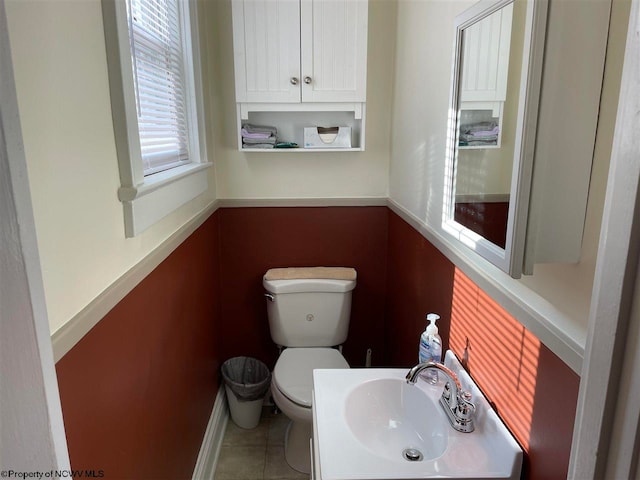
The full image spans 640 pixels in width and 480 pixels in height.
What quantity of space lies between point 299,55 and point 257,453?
1852 millimetres

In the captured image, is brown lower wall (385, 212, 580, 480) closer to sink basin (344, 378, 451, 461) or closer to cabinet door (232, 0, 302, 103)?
sink basin (344, 378, 451, 461)

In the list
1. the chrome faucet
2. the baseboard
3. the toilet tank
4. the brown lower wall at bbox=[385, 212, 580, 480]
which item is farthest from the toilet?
the chrome faucet

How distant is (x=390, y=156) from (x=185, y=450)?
5.24 ft

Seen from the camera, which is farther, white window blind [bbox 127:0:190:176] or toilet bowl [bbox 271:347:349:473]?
toilet bowl [bbox 271:347:349:473]

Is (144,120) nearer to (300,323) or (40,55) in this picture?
(40,55)

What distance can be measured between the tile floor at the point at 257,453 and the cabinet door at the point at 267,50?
1622 mm

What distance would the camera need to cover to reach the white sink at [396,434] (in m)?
1.05

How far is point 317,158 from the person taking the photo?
236 centimetres

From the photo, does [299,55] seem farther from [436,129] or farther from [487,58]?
[487,58]

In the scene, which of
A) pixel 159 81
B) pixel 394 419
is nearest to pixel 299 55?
pixel 159 81

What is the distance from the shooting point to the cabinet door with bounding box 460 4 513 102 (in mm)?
986

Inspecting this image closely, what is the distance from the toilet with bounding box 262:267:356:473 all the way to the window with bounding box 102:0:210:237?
0.62 m

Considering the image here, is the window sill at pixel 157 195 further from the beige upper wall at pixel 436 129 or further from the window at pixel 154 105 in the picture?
the beige upper wall at pixel 436 129

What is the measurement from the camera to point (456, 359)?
1.42 meters
